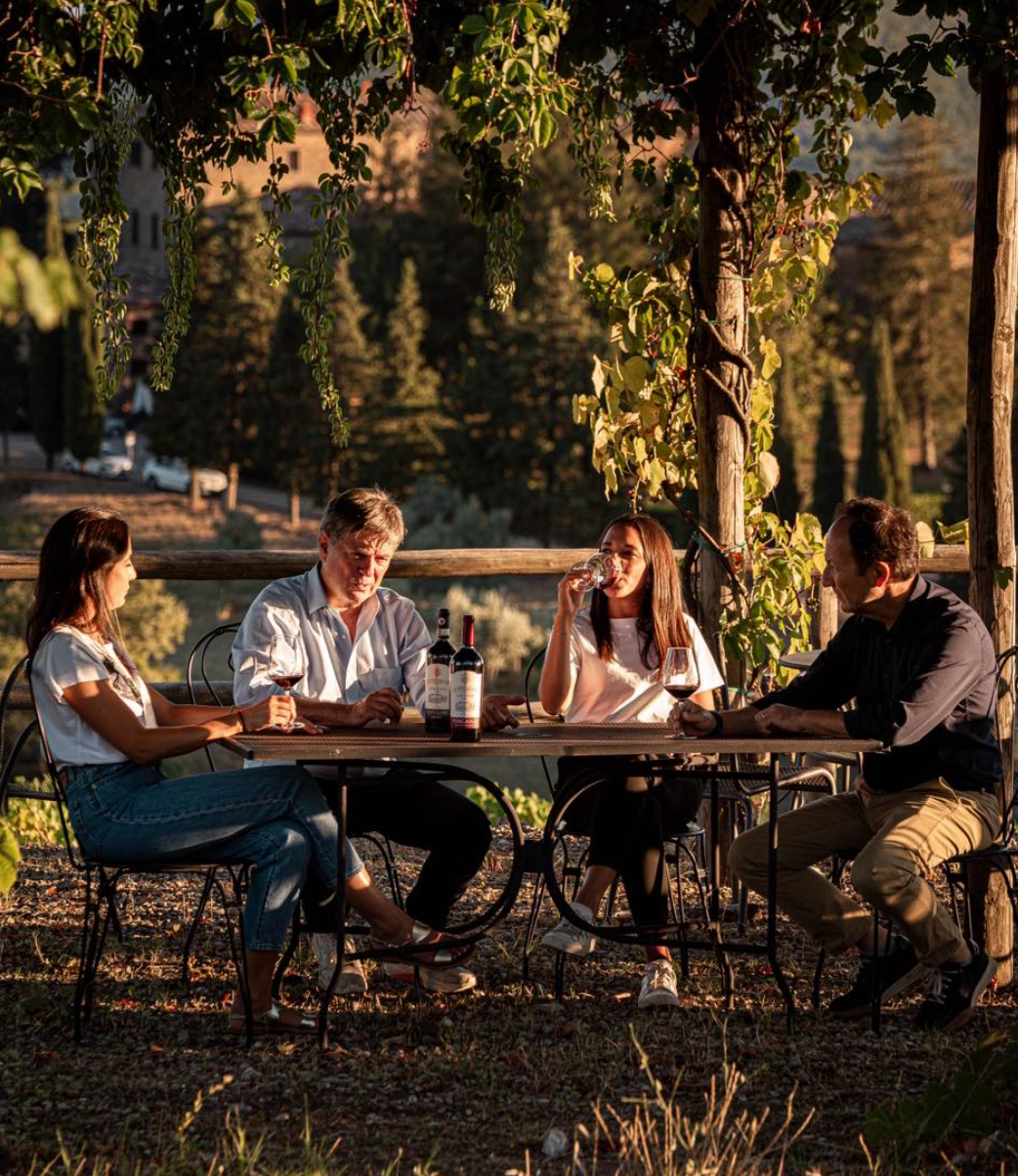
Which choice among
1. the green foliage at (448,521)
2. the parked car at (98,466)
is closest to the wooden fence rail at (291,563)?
the green foliage at (448,521)

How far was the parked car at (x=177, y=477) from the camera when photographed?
4719 centimetres

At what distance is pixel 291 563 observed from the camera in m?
6.17

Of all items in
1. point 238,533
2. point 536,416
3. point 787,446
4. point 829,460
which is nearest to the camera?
point 787,446

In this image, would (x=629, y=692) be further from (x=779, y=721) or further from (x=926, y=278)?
(x=926, y=278)

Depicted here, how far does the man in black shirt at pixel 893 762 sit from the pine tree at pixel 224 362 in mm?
39992

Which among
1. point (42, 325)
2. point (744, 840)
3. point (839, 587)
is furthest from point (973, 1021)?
point (42, 325)

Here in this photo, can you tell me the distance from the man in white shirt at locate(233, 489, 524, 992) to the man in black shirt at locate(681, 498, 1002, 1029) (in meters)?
0.71

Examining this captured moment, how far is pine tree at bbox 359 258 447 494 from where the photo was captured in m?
42.4

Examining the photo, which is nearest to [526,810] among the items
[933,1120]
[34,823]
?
[34,823]

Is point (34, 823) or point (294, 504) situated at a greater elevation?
point (294, 504)

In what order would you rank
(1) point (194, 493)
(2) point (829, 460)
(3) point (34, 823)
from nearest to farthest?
1. (3) point (34, 823)
2. (2) point (829, 460)
3. (1) point (194, 493)

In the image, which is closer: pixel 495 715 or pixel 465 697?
pixel 465 697

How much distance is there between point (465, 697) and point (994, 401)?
1.70 metres

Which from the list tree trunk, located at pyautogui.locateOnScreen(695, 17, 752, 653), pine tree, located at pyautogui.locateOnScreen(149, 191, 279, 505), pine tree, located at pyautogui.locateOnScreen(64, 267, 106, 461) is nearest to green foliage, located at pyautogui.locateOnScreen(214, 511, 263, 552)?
pine tree, located at pyautogui.locateOnScreen(149, 191, 279, 505)
